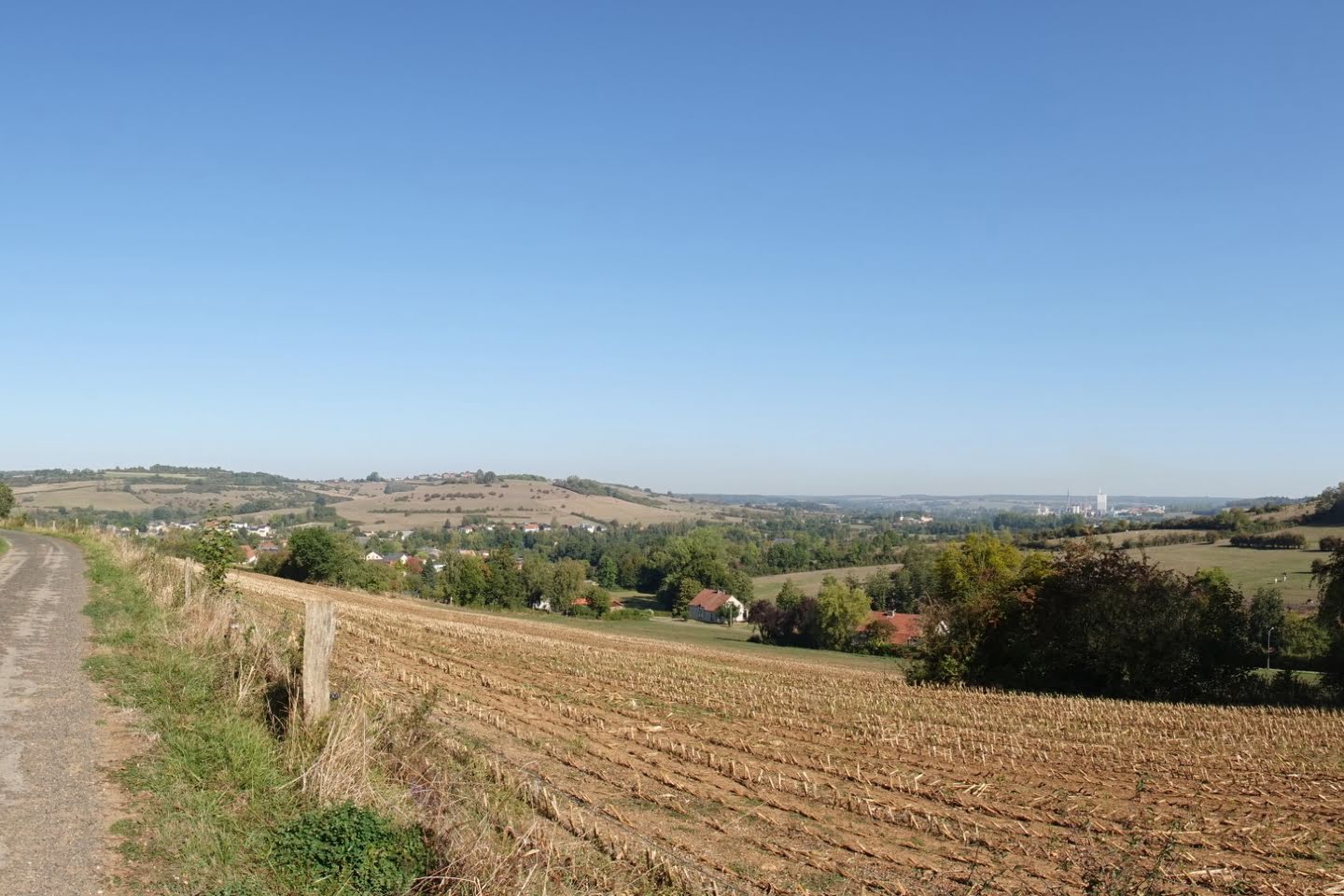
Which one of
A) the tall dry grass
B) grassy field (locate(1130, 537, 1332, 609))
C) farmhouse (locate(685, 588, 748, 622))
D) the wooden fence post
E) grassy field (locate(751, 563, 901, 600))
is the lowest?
farmhouse (locate(685, 588, 748, 622))

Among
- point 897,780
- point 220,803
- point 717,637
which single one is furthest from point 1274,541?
point 220,803

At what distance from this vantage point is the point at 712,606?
10975 cm

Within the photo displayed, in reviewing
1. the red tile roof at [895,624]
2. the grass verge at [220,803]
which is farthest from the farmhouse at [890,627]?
the grass verge at [220,803]

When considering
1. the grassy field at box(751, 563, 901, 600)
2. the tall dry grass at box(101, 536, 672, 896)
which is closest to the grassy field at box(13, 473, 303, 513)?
the grassy field at box(751, 563, 901, 600)

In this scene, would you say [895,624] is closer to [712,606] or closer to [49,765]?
[712,606]

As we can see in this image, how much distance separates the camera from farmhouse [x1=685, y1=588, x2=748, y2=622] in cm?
10900

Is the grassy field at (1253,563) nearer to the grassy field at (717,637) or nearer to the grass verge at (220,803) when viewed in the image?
the grassy field at (717,637)

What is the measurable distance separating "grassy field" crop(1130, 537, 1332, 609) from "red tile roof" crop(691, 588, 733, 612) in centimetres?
4701

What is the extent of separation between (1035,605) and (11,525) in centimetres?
6533

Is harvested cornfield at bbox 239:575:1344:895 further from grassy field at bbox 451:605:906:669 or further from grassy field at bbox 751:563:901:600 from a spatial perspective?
grassy field at bbox 751:563:901:600

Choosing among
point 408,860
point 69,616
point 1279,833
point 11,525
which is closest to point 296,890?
point 408,860

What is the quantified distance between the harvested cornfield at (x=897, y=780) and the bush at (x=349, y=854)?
2.85 metres

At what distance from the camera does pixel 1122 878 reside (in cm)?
988

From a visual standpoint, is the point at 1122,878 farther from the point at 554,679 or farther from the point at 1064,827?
the point at 554,679
